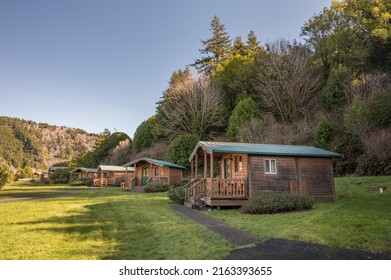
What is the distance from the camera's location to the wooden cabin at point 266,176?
557 inches

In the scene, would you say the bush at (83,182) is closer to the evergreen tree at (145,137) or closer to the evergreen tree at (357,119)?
the evergreen tree at (145,137)

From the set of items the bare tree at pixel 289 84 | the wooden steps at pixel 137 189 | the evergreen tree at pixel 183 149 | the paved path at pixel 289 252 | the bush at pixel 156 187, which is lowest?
the wooden steps at pixel 137 189

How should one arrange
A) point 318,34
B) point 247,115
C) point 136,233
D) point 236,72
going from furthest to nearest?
point 236,72
point 318,34
point 247,115
point 136,233

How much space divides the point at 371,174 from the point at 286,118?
40.2 ft

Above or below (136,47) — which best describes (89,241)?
below

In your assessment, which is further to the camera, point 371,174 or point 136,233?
point 371,174

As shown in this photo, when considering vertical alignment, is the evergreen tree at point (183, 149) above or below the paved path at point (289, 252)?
above

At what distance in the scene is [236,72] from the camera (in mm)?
37125

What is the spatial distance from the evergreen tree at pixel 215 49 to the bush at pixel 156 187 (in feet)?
96.6

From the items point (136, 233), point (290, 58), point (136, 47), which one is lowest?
point (136, 233)

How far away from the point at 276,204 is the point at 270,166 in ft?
11.0

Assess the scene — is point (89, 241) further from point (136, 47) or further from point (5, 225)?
point (136, 47)

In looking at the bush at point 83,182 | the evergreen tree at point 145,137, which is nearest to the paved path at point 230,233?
the bush at point 83,182

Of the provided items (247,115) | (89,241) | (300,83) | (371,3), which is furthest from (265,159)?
(371,3)
